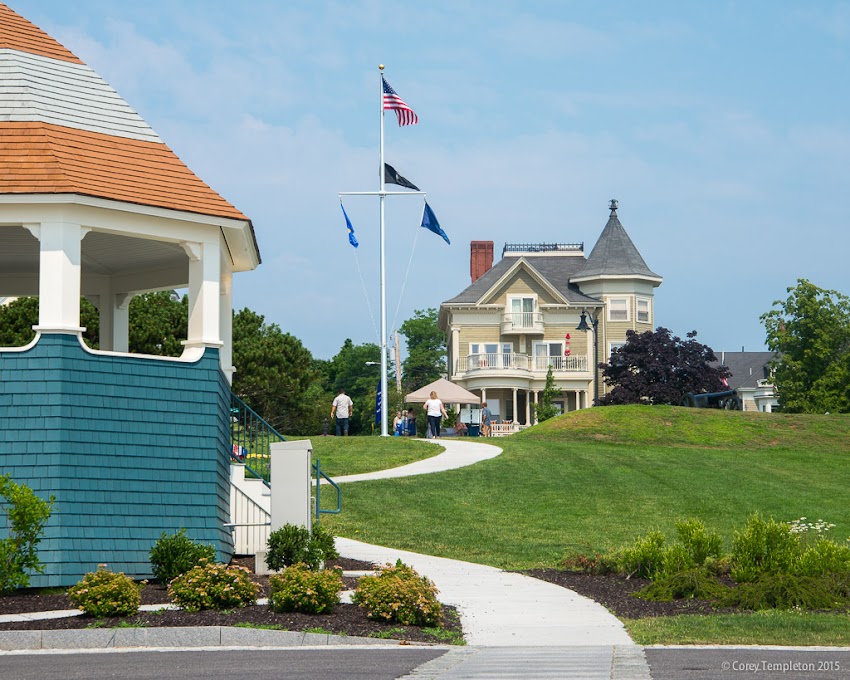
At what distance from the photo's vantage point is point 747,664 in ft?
32.4

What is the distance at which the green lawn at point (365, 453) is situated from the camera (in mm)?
29531

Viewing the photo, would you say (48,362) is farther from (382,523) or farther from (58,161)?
(382,523)

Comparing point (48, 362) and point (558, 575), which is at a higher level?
point (48, 362)

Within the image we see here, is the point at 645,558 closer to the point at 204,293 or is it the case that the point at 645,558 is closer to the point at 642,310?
the point at 204,293

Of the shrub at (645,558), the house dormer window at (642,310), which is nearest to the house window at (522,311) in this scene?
the house dormer window at (642,310)

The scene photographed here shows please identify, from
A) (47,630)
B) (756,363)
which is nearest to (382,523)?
(47,630)

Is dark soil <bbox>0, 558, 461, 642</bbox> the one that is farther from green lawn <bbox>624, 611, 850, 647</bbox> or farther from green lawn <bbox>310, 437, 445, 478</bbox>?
green lawn <bbox>310, 437, 445, 478</bbox>

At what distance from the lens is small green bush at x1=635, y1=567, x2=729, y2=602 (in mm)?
13859

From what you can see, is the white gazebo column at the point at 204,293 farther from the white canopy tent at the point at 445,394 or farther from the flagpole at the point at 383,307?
the white canopy tent at the point at 445,394

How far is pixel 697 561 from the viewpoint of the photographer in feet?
50.3

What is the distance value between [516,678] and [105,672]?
11.2 ft

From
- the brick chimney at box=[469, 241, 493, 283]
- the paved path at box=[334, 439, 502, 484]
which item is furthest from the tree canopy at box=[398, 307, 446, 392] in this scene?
the paved path at box=[334, 439, 502, 484]

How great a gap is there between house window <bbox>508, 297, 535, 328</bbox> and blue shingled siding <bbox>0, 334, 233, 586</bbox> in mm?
54305

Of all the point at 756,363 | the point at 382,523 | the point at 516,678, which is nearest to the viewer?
the point at 516,678
